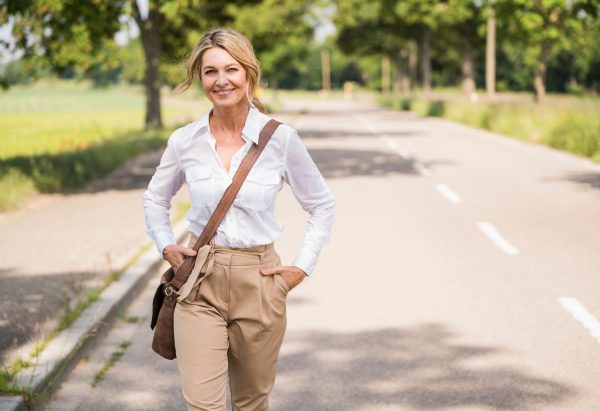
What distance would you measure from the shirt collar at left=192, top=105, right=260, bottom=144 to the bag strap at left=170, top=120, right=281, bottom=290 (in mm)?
22

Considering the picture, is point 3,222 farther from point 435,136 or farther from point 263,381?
point 435,136

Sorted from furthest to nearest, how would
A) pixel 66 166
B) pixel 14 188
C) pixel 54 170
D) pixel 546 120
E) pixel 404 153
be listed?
pixel 546 120, pixel 404 153, pixel 66 166, pixel 54 170, pixel 14 188

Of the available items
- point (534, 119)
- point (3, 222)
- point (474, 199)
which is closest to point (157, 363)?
point (3, 222)

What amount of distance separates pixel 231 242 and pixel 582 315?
148 inches

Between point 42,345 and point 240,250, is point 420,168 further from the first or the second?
point 240,250

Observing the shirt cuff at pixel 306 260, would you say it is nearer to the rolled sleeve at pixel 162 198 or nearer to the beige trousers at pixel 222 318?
the beige trousers at pixel 222 318

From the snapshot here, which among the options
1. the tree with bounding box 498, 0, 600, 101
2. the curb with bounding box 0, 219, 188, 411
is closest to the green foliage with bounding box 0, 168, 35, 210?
the curb with bounding box 0, 219, 188, 411

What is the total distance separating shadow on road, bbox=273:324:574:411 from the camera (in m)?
4.26

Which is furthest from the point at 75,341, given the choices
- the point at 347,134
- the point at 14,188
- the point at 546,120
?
the point at 347,134

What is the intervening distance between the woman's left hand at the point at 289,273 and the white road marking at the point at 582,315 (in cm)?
302

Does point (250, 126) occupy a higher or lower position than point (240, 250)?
higher

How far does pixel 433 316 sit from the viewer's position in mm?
5961

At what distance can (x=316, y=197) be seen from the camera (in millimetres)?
3062

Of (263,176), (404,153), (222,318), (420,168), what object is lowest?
(404,153)
